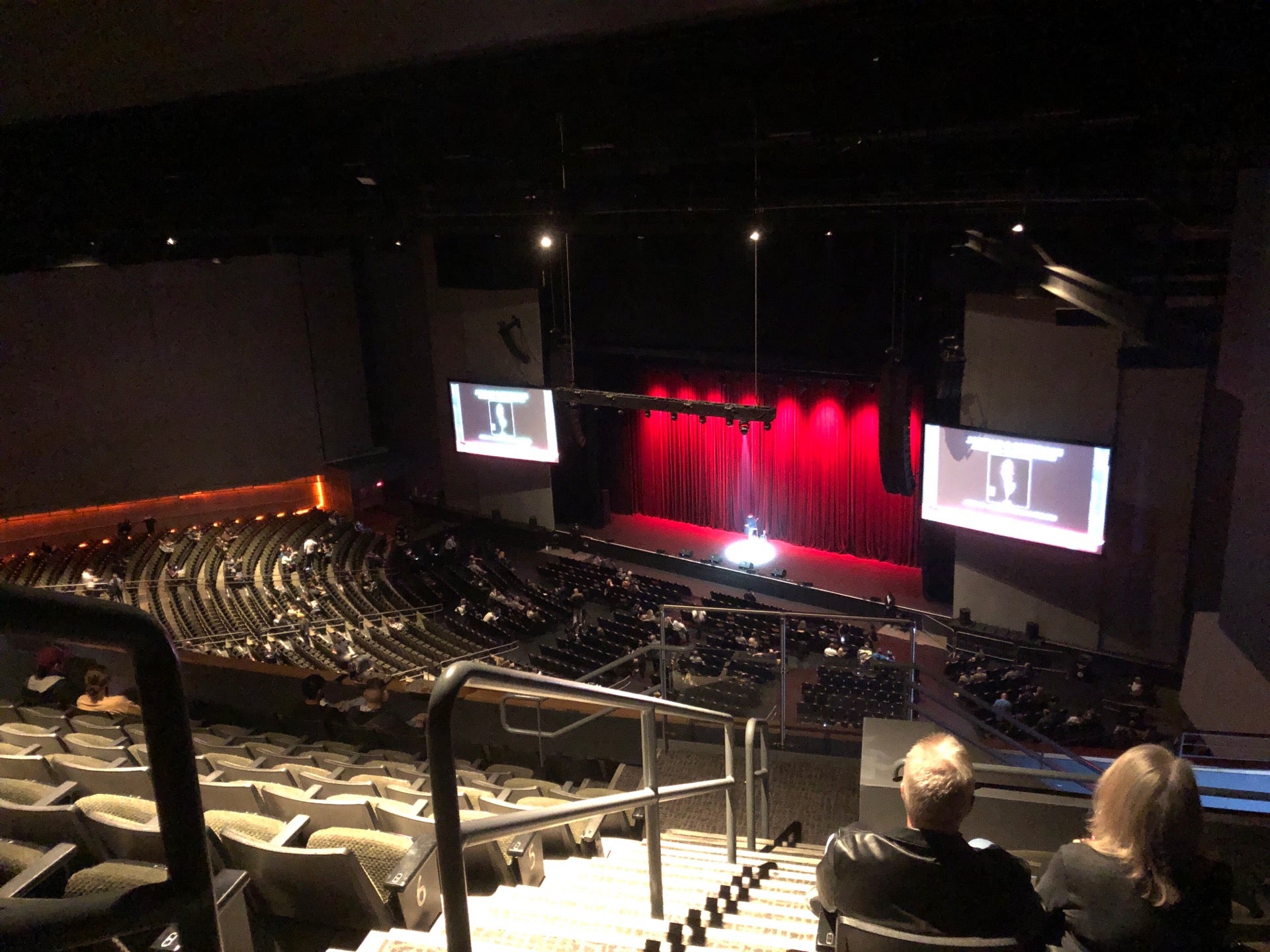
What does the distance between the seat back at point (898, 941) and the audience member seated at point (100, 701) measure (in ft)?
20.8

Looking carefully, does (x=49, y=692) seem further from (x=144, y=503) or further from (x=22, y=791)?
(x=144, y=503)

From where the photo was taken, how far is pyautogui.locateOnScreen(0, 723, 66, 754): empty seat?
194 inches

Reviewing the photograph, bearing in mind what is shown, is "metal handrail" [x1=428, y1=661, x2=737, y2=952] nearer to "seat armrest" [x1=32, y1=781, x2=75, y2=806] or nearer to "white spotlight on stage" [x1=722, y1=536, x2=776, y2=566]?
"seat armrest" [x1=32, y1=781, x2=75, y2=806]

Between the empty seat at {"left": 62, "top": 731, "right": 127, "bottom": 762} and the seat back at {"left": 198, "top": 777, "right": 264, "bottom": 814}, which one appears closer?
the seat back at {"left": 198, "top": 777, "right": 264, "bottom": 814}

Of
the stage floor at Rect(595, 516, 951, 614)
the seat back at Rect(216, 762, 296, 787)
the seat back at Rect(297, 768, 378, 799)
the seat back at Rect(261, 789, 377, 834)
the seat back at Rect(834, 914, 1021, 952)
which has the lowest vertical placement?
the stage floor at Rect(595, 516, 951, 614)

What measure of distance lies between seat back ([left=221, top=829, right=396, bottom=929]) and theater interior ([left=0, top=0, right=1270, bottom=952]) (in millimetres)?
15

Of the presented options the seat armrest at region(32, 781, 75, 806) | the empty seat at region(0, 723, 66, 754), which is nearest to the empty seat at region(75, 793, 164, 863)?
the seat armrest at region(32, 781, 75, 806)

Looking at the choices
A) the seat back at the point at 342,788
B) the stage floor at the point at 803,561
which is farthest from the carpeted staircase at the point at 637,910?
the stage floor at the point at 803,561

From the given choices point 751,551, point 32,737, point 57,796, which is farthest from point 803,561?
point 57,796

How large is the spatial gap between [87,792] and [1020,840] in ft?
14.3

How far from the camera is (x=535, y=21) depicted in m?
3.51

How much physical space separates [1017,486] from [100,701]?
11.1 meters

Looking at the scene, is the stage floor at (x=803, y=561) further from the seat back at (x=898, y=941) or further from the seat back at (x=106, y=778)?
the seat back at (x=898, y=941)

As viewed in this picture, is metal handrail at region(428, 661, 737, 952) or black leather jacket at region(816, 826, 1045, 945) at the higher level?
metal handrail at region(428, 661, 737, 952)
